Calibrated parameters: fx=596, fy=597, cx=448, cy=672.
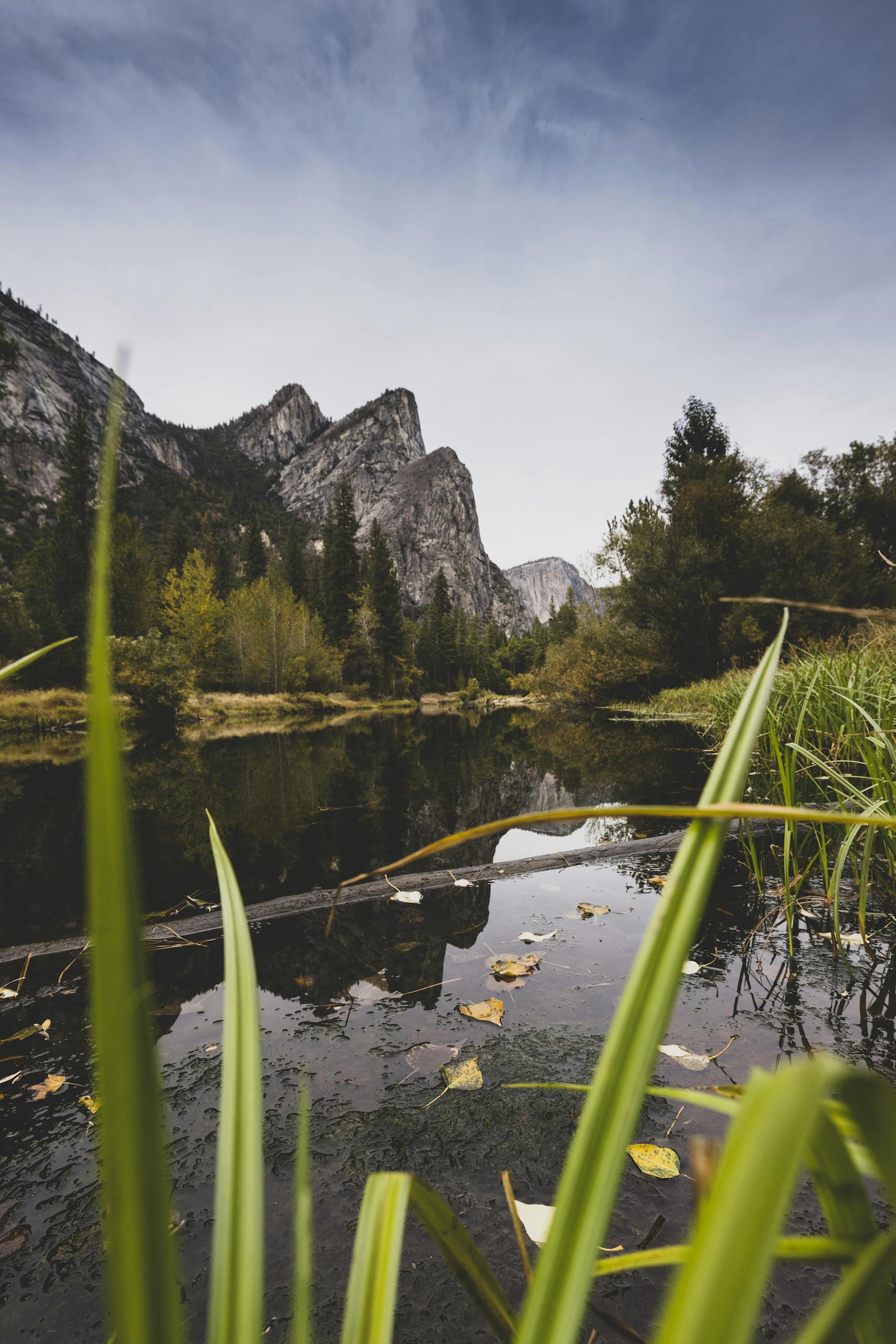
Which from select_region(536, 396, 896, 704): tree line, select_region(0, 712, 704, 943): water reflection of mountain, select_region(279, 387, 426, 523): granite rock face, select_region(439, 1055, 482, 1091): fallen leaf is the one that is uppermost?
select_region(279, 387, 426, 523): granite rock face

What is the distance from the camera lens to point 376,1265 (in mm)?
396

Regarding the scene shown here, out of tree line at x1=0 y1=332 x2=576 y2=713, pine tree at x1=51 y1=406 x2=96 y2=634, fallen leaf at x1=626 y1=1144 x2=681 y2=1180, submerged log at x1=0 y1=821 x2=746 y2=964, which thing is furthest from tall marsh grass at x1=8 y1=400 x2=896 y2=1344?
pine tree at x1=51 y1=406 x2=96 y2=634

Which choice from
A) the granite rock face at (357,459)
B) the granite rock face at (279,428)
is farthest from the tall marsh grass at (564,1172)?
the granite rock face at (279,428)

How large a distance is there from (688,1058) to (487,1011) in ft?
1.88

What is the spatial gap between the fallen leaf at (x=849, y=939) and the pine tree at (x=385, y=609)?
129 feet

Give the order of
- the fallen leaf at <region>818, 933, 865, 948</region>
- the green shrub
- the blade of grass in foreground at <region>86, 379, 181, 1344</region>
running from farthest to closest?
the green shrub, the fallen leaf at <region>818, 933, 865, 948</region>, the blade of grass in foreground at <region>86, 379, 181, 1344</region>

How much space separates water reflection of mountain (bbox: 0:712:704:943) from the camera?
11.3 feet

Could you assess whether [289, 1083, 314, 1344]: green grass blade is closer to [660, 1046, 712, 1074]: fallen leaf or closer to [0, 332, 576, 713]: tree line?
[660, 1046, 712, 1074]: fallen leaf

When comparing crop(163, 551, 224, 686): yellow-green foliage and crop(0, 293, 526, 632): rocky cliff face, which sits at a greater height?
crop(0, 293, 526, 632): rocky cliff face

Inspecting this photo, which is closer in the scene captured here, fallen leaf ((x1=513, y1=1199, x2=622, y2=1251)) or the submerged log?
fallen leaf ((x1=513, y1=1199, x2=622, y2=1251))

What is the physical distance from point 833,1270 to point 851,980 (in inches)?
43.2

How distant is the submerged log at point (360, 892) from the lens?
94.8 inches

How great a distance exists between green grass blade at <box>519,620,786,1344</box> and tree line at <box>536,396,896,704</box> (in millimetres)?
15506

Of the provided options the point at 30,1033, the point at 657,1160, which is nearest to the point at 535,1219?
the point at 657,1160
